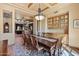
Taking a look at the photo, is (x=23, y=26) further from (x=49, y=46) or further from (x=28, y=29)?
(x=49, y=46)

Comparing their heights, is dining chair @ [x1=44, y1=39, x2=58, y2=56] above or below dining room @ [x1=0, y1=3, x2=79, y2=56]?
below

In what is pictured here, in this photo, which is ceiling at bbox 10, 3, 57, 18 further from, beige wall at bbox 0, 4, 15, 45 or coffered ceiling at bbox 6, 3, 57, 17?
beige wall at bbox 0, 4, 15, 45

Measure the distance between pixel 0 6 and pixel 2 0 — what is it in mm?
107

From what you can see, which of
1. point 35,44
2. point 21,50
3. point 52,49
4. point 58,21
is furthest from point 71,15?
point 21,50

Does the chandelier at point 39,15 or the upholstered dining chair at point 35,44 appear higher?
the chandelier at point 39,15

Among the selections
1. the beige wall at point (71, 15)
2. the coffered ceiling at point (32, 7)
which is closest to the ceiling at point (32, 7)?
the coffered ceiling at point (32, 7)

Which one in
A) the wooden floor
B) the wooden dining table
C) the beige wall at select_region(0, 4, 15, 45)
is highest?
the beige wall at select_region(0, 4, 15, 45)

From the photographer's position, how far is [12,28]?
6.49 ft

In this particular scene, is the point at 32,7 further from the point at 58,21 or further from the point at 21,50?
the point at 21,50

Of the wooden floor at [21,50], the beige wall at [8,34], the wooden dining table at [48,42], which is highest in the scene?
the beige wall at [8,34]

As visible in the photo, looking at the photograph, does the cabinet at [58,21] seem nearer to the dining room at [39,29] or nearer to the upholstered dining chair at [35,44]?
the dining room at [39,29]

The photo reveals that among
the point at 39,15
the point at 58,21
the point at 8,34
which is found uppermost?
the point at 39,15

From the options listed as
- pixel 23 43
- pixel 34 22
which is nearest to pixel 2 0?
pixel 34 22

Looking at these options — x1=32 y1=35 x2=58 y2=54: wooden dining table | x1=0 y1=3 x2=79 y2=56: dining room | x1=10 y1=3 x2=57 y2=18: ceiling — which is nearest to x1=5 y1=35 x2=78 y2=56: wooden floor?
x1=0 y1=3 x2=79 y2=56: dining room
